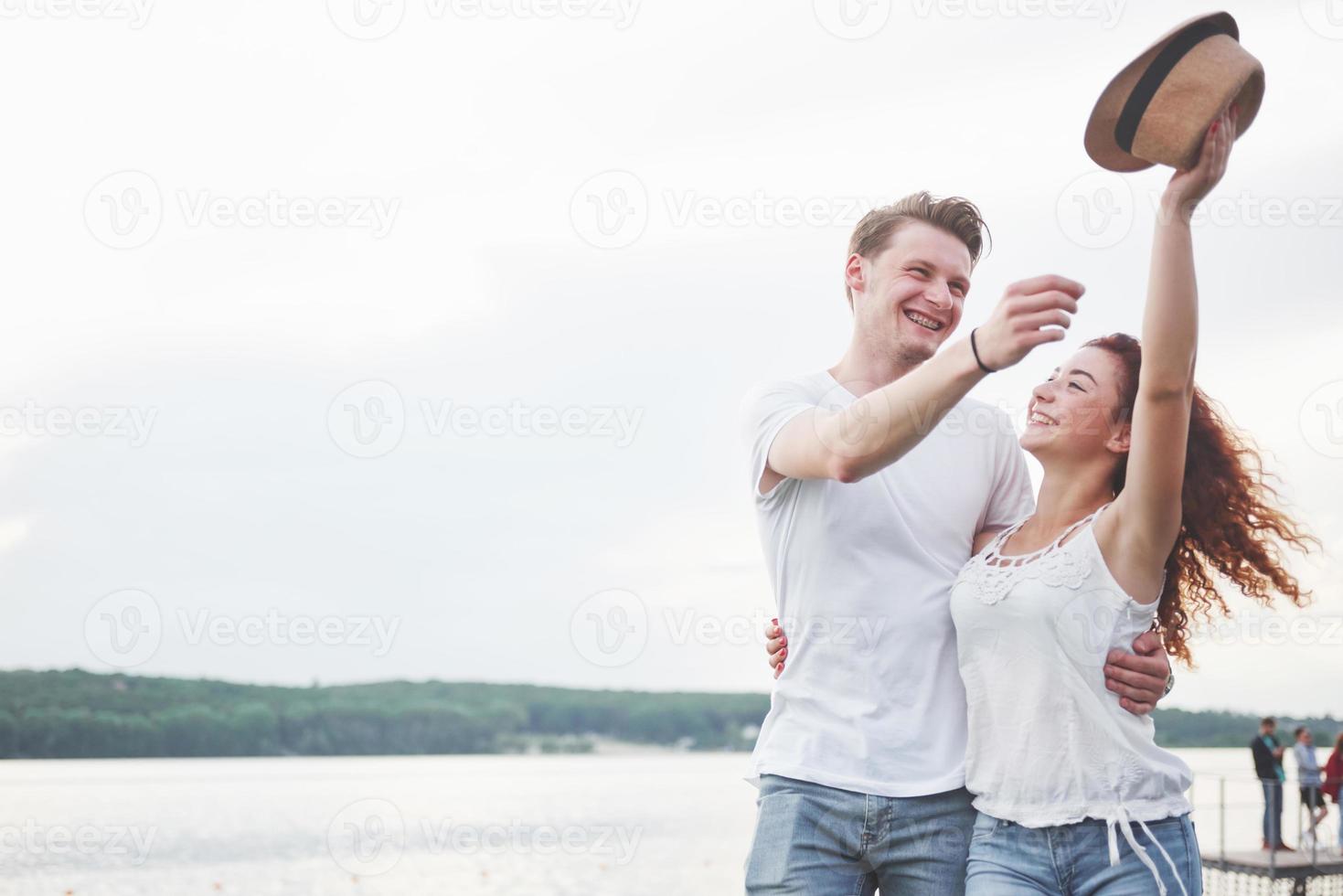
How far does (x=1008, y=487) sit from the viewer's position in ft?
9.97

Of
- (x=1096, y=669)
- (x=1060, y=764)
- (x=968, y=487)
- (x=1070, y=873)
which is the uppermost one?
(x=968, y=487)

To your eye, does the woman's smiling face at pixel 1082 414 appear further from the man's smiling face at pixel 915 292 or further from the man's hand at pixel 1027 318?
the man's hand at pixel 1027 318

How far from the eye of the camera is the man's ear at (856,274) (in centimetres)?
305

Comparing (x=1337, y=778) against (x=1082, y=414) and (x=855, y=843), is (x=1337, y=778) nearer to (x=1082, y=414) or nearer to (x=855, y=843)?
(x=1082, y=414)

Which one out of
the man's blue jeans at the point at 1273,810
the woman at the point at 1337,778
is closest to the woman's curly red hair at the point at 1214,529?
the man's blue jeans at the point at 1273,810

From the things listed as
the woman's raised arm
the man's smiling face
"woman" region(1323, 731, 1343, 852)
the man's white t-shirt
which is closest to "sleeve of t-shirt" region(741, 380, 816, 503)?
the man's white t-shirt

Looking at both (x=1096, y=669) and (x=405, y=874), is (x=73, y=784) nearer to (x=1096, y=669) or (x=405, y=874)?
(x=405, y=874)

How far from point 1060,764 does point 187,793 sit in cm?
5806

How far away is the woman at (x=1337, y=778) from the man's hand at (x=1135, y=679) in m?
9.77

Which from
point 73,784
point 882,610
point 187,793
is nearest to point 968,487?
point 882,610

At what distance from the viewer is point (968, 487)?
2918 millimetres

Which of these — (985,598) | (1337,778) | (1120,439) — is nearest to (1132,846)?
(985,598)

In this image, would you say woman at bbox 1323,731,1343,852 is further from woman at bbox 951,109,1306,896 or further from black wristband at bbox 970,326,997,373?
black wristband at bbox 970,326,997,373

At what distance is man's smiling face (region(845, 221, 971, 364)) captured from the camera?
2.93 m
